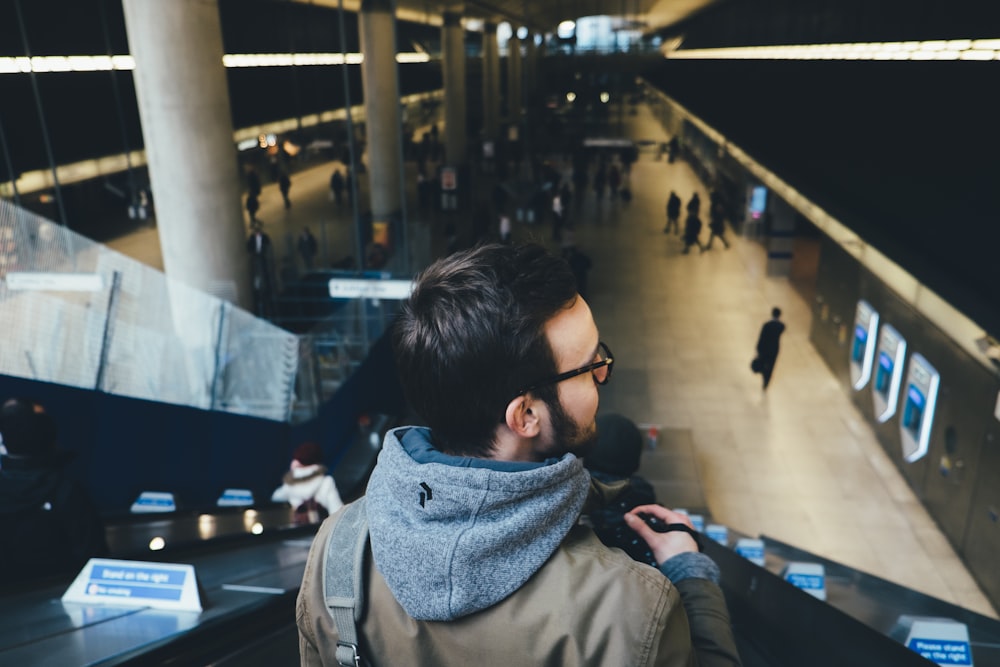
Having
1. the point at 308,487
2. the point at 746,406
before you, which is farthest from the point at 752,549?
the point at 746,406

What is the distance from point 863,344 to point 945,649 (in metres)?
8.15

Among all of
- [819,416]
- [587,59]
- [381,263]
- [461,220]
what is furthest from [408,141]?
[819,416]

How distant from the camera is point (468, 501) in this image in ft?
3.93

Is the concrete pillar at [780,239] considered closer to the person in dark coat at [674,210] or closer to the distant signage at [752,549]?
the person in dark coat at [674,210]

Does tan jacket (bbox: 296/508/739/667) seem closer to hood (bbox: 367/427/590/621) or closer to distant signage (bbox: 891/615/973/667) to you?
hood (bbox: 367/427/590/621)

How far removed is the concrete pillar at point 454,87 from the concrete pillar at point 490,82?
788 cm

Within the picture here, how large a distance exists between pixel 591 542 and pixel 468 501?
0.67 feet

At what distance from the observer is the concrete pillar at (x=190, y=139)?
366 inches

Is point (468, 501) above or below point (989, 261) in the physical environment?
above

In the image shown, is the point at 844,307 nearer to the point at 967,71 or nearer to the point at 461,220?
the point at 967,71

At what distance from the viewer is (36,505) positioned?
3.08m

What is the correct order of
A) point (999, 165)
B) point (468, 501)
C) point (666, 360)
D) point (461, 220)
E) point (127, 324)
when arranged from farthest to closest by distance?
1. point (461, 220)
2. point (666, 360)
3. point (127, 324)
4. point (999, 165)
5. point (468, 501)

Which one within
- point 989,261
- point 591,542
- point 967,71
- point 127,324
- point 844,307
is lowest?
point 844,307

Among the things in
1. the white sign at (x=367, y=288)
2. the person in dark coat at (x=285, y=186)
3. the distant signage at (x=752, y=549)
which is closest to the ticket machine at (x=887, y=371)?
the distant signage at (x=752, y=549)
